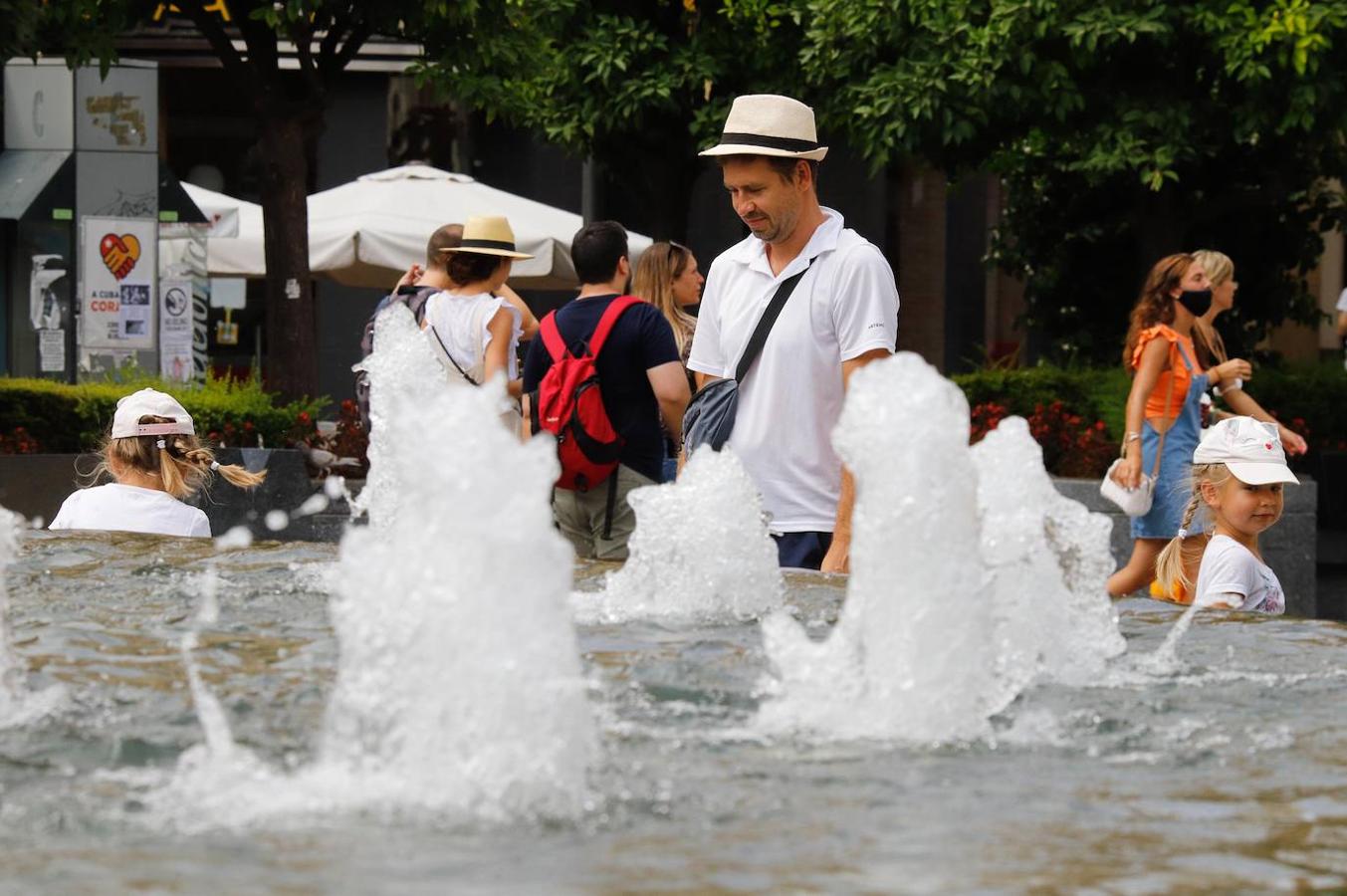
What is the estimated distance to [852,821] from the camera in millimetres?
3096

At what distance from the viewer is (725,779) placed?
3393 mm

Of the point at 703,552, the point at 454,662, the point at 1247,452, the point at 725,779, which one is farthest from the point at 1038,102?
the point at 454,662

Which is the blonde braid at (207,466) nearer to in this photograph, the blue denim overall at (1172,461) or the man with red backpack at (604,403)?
the man with red backpack at (604,403)

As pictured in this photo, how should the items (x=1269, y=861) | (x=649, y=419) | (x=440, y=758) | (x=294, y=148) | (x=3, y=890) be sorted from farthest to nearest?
(x=294, y=148), (x=649, y=419), (x=440, y=758), (x=1269, y=861), (x=3, y=890)

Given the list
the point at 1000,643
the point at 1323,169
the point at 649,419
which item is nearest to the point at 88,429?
the point at 649,419

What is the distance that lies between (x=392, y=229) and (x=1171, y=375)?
9.05 m

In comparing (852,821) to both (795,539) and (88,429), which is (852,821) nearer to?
(795,539)

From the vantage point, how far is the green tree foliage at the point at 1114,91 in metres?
12.3

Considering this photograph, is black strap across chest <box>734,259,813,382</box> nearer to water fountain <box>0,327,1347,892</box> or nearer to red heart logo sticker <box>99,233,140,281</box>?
water fountain <box>0,327,1347,892</box>

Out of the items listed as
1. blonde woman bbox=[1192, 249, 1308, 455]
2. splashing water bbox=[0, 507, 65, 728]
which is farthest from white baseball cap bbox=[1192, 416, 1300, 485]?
splashing water bbox=[0, 507, 65, 728]

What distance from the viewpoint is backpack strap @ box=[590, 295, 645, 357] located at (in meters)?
6.31

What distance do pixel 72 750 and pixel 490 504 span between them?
827 mm

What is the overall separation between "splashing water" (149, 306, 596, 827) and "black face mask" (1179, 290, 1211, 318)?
5611 millimetres

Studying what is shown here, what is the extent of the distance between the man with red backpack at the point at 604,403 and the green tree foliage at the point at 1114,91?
666 centimetres
